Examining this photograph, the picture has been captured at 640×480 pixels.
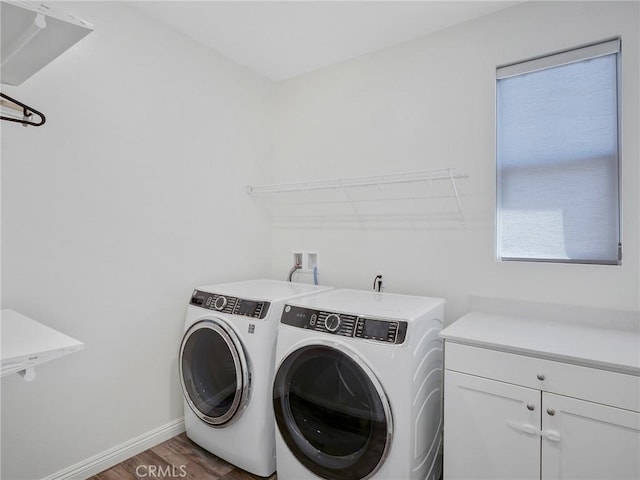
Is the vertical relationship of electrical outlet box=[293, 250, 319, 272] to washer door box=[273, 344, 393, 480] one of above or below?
above

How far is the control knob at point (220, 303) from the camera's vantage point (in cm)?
202

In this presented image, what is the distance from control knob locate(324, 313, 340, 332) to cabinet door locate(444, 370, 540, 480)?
1.68 feet

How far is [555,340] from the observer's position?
149cm

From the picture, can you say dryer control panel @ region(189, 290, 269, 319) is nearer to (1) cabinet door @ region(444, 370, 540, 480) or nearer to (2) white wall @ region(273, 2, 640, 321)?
(2) white wall @ region(273, 2, 640, 321)

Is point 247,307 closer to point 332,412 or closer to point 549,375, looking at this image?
point 332,412

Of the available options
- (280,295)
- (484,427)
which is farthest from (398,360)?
(280,295)

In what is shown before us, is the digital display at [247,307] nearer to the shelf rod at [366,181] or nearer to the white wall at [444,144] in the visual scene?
the white wall at [444,144]

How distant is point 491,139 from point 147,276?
210 centimetres

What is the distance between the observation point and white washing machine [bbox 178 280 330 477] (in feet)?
6.05

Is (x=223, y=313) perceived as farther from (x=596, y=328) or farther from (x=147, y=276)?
(x=596, y=328)

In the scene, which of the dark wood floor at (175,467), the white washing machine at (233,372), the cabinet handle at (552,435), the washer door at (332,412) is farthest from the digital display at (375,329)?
the dark wood floor at (175,467)

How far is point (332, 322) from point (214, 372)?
0.81 m

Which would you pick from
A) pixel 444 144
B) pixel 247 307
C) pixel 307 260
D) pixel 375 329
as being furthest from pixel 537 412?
pixel 307 260

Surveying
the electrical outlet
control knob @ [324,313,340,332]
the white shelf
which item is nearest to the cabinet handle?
control knob @ [324,313,340,332]
